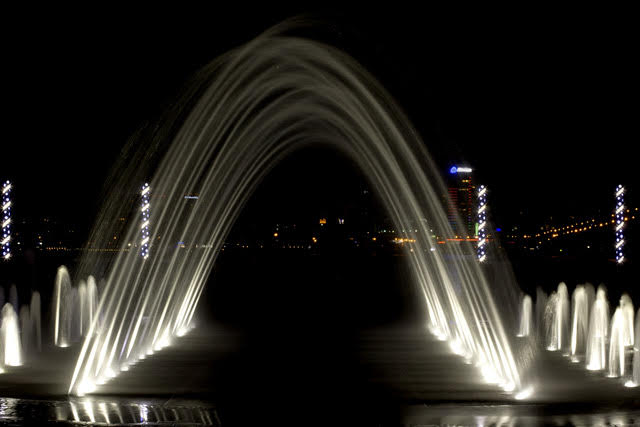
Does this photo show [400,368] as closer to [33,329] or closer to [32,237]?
[33,329]

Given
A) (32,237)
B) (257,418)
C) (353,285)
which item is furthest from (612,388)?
(32,237)

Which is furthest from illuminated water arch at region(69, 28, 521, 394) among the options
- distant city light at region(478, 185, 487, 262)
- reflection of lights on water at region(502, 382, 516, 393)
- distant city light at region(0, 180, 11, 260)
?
distant city light at region(478, 185, 487, 262)

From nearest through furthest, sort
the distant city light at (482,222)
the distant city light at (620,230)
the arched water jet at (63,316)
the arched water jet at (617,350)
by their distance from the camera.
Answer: the arched water jet at (617,350), the arched water jet at (63,316), the distant city light at (620,230), the distant city light at (482,222)

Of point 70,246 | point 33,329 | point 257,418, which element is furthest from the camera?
point 70,246

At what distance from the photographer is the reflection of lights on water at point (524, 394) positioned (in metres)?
11.9

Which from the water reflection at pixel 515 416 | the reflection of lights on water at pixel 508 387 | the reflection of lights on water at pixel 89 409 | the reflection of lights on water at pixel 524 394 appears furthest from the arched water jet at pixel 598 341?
the reflection of lights on water at pixel 89 409

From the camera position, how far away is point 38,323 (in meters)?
19.0

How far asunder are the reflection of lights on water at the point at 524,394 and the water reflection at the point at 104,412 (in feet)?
14.0

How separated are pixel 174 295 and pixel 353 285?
17474mm

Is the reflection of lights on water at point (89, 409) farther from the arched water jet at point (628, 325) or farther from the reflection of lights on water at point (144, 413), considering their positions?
the arched water jet at point (628, 325)

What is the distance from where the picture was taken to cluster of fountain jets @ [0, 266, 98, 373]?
15438mm

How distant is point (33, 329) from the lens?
20.3 metres

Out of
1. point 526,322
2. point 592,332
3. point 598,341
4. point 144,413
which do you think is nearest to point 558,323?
point 526,322

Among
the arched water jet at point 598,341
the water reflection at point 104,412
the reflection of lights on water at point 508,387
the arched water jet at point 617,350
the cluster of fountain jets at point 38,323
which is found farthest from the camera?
the arched water jet at point 598,341
